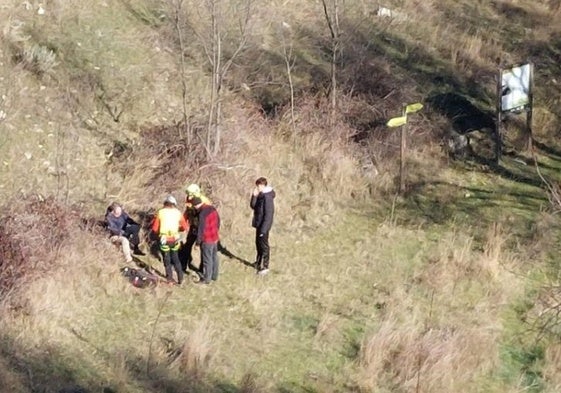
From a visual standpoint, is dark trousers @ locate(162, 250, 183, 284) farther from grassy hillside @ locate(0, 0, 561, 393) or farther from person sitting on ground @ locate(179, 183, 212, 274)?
person sitting on ground @ locate(179, 183, 212, 274)

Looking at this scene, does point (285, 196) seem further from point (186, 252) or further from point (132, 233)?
point (132, 233)

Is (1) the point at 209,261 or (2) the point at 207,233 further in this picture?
(1) the point at 209,261

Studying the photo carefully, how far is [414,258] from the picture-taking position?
14.7 meters

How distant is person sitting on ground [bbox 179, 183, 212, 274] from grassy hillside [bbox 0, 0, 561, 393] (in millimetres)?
433

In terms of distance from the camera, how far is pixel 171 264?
13.4m

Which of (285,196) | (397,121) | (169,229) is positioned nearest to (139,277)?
(169,229)

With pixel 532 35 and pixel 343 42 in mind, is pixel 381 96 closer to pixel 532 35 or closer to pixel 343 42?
pixel 343 42

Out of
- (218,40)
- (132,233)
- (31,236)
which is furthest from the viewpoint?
(218,40)

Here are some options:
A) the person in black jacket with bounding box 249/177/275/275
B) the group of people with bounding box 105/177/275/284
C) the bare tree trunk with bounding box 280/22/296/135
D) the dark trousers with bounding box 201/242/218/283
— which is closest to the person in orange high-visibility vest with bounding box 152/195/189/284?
the group of people with bounding box 105/177/275/284

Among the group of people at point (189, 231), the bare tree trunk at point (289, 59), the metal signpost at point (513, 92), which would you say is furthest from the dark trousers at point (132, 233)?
the metal signpost at point (513, 92)

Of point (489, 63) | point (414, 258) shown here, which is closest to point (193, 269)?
point (414, 258)

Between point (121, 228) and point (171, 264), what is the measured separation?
0.95 m

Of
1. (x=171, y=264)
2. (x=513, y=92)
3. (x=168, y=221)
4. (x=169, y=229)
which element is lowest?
(x=171, y=264)

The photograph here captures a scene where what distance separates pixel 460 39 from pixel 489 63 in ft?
3.23
